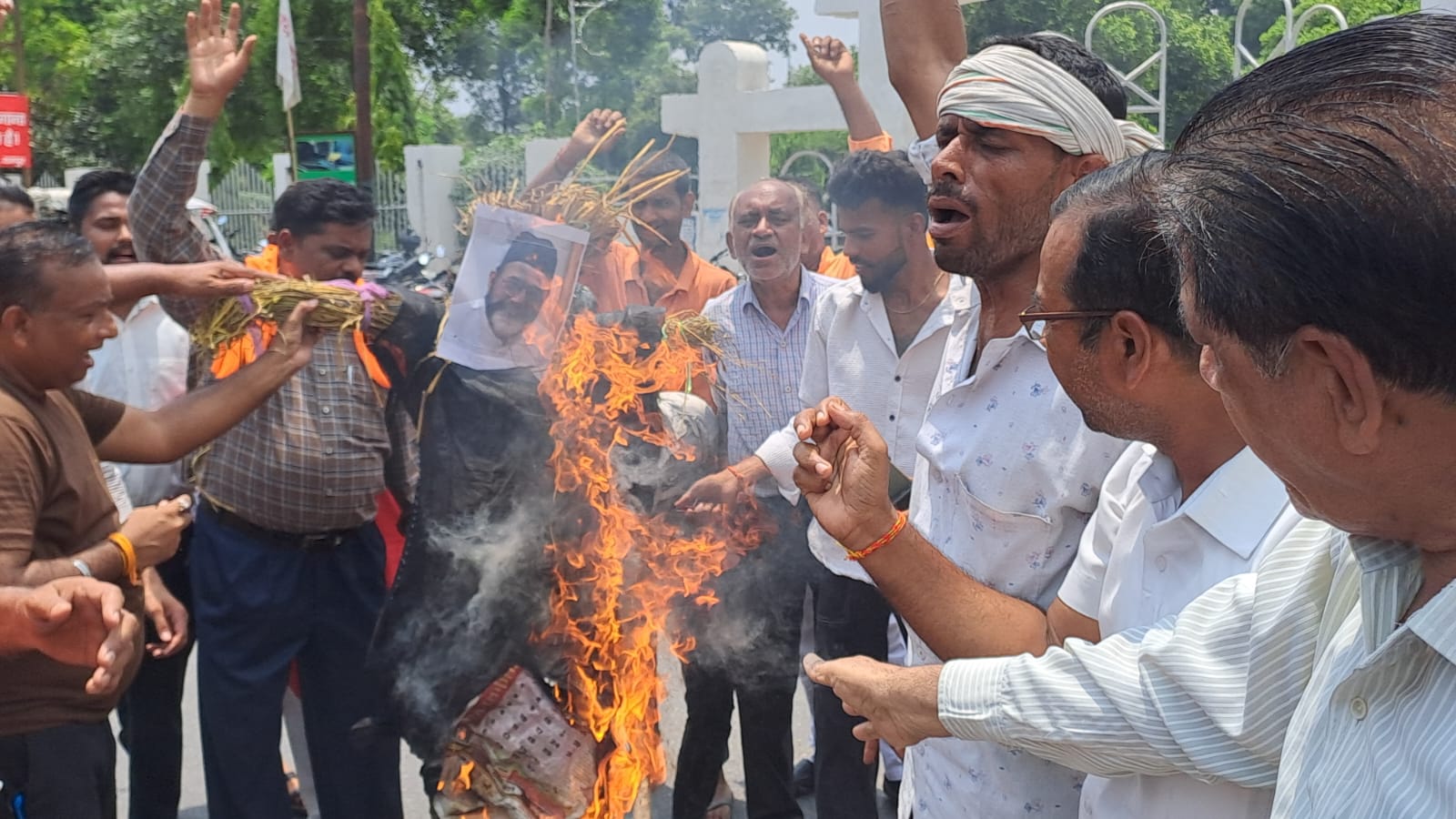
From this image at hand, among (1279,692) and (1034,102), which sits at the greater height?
(1034,102)

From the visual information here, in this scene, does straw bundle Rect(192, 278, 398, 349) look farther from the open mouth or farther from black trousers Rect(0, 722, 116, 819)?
the open mouth

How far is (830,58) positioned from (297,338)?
2.82 meters

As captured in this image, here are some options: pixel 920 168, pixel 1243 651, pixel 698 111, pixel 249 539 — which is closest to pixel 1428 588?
pixel 1243 651

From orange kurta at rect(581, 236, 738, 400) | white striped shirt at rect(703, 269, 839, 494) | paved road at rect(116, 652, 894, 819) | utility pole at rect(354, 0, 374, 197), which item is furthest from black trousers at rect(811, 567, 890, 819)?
utility pole at rect(354, 0, 374, 197)

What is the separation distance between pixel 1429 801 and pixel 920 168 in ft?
6.75

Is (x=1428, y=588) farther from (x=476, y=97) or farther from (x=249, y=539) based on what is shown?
(x=476, y=97)

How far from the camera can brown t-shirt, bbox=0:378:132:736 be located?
2912 millimetres

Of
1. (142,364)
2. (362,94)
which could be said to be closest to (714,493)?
(142,364)

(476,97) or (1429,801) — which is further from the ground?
(476,97)

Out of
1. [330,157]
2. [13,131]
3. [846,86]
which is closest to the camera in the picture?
[846,86]

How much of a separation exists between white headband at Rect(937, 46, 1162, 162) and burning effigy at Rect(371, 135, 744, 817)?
4.82ft

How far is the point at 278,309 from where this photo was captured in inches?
140

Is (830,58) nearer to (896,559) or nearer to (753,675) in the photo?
(753,675)

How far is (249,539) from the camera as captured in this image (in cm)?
403
